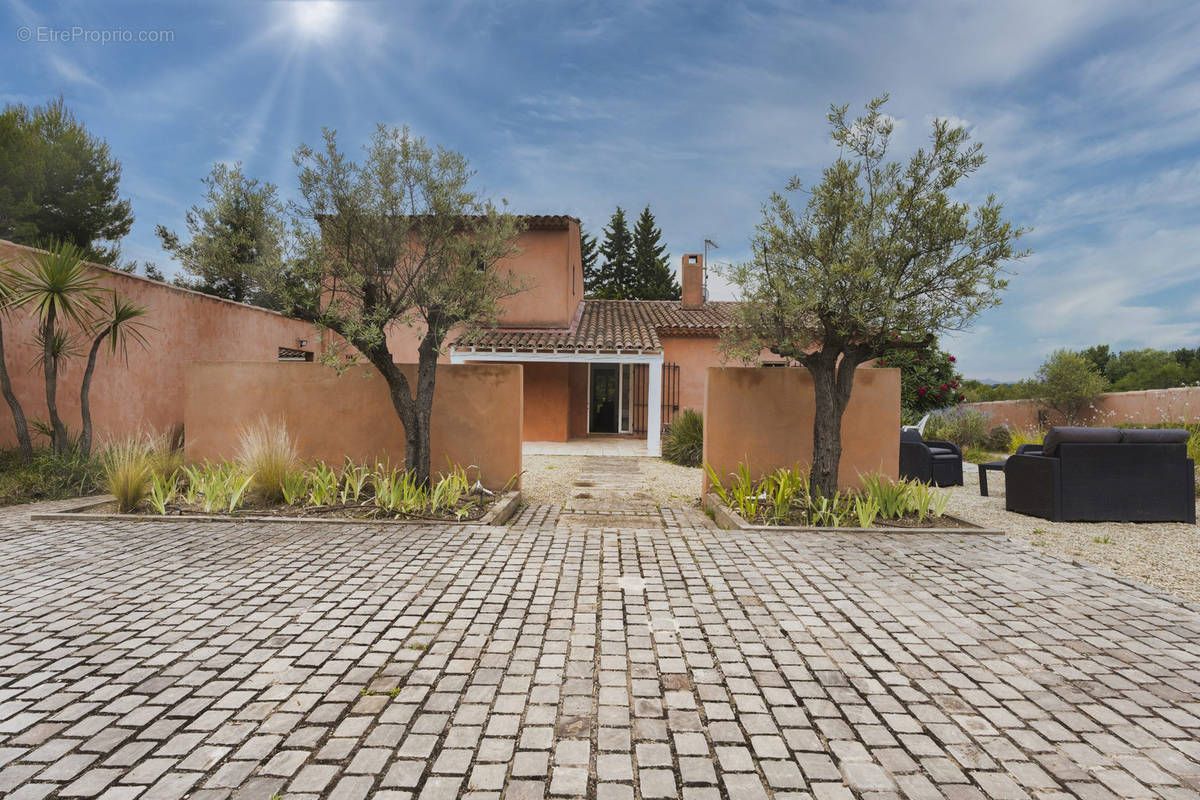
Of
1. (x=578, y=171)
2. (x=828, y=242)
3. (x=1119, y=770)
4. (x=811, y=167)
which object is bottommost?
(x=1119, y=770)

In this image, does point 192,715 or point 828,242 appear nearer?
point 192,715

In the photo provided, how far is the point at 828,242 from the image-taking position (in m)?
6.39

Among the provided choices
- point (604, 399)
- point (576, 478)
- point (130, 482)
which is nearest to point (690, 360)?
point (604, 399)

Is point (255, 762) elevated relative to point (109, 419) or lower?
lower

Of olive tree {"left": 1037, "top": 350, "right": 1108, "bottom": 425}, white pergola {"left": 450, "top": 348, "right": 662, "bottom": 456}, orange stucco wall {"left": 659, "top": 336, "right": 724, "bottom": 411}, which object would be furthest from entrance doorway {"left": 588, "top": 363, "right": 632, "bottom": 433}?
olive tree {"left": 1037, "top": 350, "right": 1108, "bottom": 425}

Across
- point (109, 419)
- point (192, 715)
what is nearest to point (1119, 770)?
point (192, 715)

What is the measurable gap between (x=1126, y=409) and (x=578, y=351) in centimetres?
1564

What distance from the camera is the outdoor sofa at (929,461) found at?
355 inches

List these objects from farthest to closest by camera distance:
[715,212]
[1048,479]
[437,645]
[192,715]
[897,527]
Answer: [715,212], [1048,479], [897,527], [437,645], [192,715]

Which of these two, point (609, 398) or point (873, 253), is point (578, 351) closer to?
point (609, 398)

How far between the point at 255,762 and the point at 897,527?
6056 millimetres

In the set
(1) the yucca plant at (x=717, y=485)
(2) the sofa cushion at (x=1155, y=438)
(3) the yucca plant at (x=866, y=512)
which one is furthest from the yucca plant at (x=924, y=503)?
(2) the sofa cushion at (x=1155, y=438)

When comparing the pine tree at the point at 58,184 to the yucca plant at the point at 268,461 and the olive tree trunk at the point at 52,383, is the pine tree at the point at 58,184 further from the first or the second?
the yucca plant at the point at 268,461

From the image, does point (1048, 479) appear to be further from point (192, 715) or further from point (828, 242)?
point (192, 715)
